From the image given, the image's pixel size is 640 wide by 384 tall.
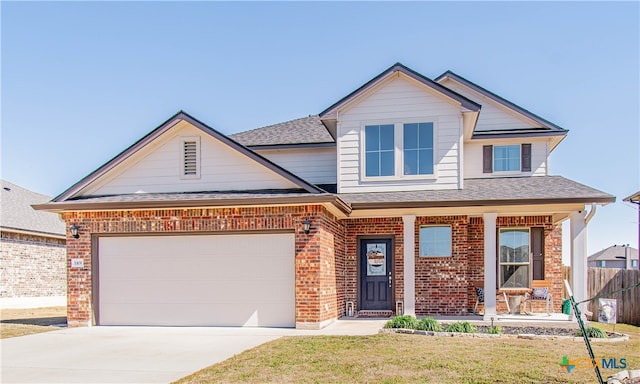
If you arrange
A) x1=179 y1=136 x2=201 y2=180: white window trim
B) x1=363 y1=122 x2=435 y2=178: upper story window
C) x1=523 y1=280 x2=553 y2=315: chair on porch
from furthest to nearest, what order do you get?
x1=523 y1=280 x2=553 y2=315: chair on porch < x1=363 y1=122 x2=435 y2=178: upper story window < x1=179 y1=136 x2=201 y2=180: white window trim

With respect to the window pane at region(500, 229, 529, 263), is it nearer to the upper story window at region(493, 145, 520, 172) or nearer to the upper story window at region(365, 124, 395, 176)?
the upper story window at region(493, 145, 520, 172)

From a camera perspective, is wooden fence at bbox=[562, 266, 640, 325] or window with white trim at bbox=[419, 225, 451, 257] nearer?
window with white trim at bbox=[419, 225, 451, 257]

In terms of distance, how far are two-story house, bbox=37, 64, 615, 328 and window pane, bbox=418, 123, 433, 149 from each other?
37 mm

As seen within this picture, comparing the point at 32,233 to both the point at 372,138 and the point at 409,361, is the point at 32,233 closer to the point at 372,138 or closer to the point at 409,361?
the point at 372,138

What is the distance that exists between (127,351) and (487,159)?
36.3 ft

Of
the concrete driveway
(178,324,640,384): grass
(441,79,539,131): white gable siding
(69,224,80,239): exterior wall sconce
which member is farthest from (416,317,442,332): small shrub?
(69,224,80,239): exterior wall sconce

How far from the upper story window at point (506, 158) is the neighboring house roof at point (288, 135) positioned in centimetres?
448

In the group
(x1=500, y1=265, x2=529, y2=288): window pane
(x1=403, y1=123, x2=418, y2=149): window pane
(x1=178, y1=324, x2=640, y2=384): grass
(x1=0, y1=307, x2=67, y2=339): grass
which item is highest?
(x1=403, y1=123, x2=418, y2=149): window pane

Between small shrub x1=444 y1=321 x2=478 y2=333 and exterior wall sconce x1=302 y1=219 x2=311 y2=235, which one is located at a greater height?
exterior wall sconce x1=302 y1=219 x2=311 y2=235

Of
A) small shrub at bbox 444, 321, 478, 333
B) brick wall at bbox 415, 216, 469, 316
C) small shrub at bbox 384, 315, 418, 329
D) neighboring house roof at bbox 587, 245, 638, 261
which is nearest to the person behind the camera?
small shrub at bbox 444, 321, 478, 333

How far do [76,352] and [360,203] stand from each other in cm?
703

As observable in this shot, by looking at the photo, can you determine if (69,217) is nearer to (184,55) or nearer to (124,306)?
(124,306)

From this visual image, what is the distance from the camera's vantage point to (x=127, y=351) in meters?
9.62

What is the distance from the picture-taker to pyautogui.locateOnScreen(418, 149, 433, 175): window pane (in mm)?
14562
